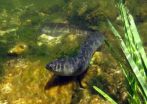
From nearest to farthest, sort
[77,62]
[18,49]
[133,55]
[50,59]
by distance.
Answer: [133,55] < [77,62] < [50,59] < [18,49]

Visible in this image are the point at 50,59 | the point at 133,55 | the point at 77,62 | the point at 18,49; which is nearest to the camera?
the point at 133,55

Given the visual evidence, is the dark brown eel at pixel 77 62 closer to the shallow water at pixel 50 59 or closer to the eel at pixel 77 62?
the eel at pixel 77 62

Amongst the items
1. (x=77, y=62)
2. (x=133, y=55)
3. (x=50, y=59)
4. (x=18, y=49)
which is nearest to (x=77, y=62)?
(x=77, y=62)

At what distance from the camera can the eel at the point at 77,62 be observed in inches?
253

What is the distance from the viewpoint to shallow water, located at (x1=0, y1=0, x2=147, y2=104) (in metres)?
6.43

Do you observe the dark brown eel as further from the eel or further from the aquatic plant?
the aquatic plant

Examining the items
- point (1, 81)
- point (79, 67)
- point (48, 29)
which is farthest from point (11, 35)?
point (79, 67)

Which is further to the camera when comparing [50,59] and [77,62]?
[50,59]

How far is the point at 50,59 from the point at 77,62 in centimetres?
75

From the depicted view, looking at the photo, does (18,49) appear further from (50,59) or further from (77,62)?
(77,62)

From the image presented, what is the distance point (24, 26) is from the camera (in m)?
10.4

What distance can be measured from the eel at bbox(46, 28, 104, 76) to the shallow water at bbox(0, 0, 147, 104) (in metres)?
0.18

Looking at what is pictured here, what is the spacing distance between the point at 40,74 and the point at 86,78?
972mm

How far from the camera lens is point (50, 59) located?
7.30m
